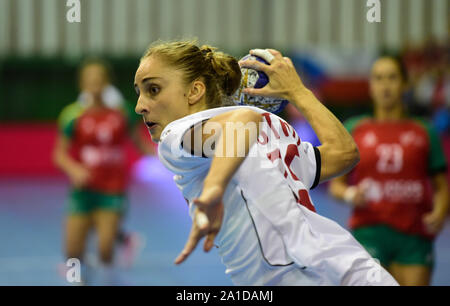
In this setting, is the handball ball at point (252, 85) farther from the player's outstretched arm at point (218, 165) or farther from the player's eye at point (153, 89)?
the player's outstretched arm at point (218, 165)

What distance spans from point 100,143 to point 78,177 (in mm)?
530

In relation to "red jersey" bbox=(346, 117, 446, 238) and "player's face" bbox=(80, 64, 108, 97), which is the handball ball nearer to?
"red jersey" bbox=(346, 117, 446, 238)

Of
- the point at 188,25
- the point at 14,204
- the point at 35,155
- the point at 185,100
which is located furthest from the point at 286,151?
the point at 188,25

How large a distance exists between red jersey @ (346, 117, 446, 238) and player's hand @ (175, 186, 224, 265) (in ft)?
8.98

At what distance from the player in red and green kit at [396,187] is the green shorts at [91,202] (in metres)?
2.42

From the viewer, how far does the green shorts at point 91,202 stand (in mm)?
5816

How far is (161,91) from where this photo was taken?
187 centimetres

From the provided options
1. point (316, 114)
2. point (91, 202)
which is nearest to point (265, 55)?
point (316, 114)

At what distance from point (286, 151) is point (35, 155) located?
11939mm

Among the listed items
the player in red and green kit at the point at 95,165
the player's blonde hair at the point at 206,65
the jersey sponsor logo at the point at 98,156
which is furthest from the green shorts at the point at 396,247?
the jersey sponsor logo at the point at 98,156

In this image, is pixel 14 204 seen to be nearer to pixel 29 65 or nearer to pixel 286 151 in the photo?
pixel 29 65

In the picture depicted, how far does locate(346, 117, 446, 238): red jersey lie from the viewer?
4.04 meters

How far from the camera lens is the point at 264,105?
7.06 ft

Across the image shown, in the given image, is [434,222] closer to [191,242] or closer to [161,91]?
[161,91]
